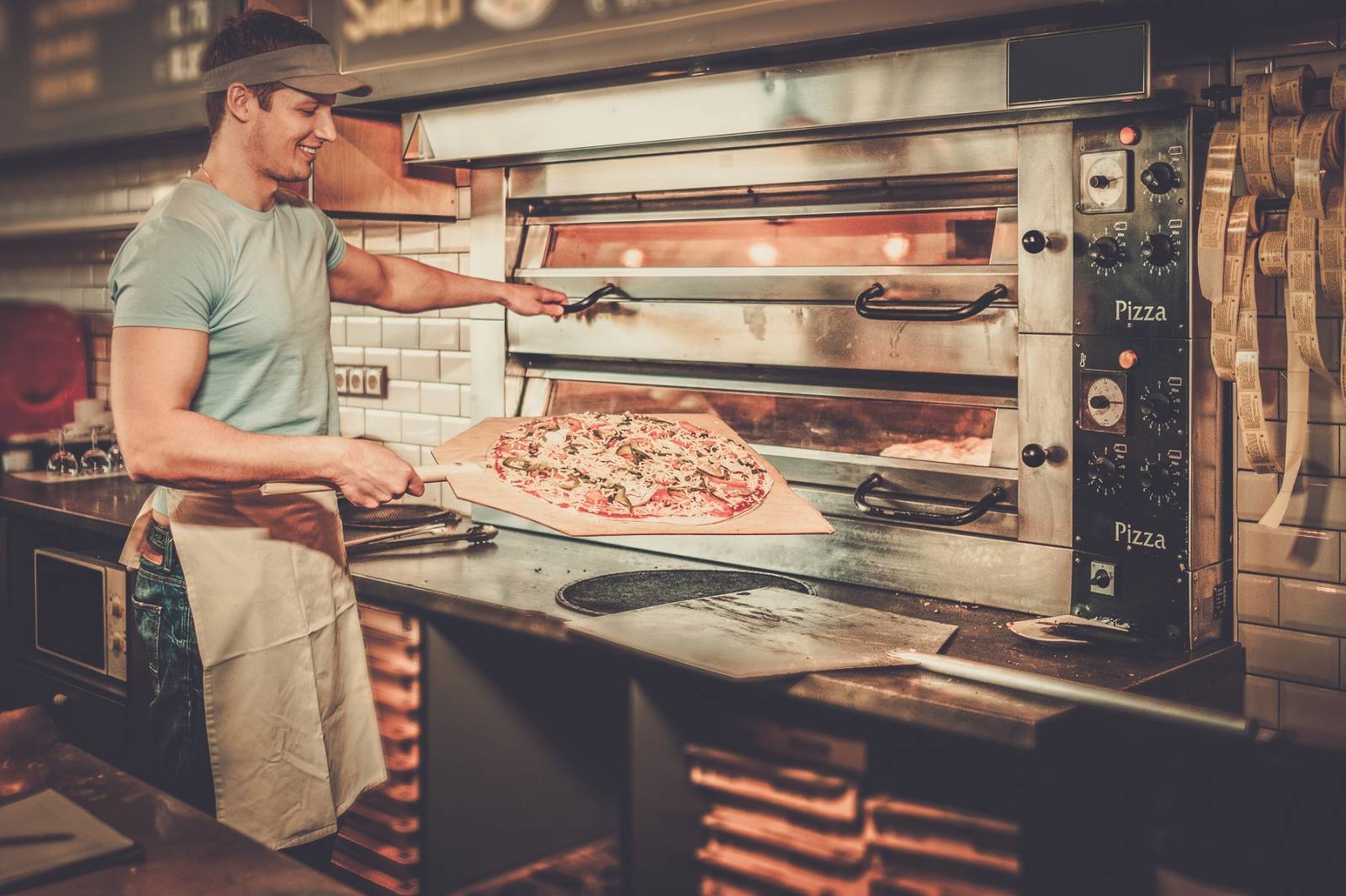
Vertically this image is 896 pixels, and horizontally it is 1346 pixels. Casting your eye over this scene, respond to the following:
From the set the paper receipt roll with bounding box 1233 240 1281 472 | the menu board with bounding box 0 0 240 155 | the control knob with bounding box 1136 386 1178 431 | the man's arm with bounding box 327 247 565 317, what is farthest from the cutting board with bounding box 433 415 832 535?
the menu board with bounding box 0 0 240 155

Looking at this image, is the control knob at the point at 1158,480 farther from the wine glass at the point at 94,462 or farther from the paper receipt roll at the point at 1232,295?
the wine glass at the point at 94,462

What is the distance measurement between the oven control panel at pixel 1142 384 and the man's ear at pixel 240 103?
1586mm

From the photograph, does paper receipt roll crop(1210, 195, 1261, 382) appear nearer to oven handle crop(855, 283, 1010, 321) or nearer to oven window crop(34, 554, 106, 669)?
oven handle crop(855, 283, 1010, 321)

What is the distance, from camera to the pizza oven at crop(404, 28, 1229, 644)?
2.20m

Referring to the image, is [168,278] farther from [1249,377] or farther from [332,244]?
[1249,377]

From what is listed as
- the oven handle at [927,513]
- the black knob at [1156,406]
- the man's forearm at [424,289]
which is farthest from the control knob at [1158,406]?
the man's forearm at [424,289]

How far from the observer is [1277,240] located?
2062mm

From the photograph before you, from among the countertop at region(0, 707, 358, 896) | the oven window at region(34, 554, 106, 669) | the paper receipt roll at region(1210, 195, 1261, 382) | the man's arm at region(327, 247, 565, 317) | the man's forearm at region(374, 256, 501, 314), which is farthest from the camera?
the oven window at region(34, 554, 106, 669)

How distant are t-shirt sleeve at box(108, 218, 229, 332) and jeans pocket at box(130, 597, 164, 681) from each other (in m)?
0.61

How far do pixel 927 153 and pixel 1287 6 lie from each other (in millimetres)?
694

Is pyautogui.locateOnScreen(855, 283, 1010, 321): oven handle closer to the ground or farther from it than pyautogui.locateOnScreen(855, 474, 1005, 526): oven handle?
farther from it

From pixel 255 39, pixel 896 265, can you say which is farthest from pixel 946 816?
pixel 255 39

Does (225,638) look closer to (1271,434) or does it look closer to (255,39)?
(255,39)

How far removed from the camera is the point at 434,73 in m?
3.00
